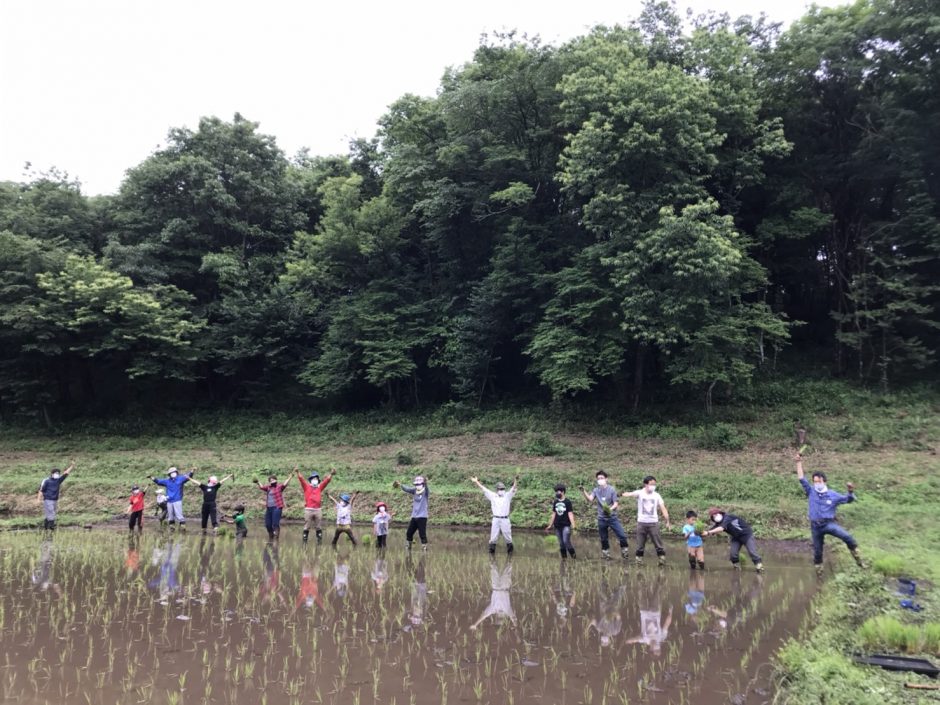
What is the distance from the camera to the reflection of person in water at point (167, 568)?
9.98 metres

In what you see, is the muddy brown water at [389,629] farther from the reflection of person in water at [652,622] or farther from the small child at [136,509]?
the small child at [136,509]

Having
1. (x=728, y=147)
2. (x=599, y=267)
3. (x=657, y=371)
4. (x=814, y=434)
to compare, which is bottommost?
(x=814, y=434)

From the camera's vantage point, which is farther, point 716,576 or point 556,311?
point 556,311

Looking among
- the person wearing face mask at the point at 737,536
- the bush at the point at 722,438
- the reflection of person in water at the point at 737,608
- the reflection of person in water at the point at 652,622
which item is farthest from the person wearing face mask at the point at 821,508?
the bush at the point at 722,438

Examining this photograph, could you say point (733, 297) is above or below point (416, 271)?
below

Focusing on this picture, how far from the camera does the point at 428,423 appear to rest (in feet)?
99.2

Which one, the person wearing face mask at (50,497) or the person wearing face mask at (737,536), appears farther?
the person wearing face mask at (50,497)

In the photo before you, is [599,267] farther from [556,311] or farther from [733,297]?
[733,297]

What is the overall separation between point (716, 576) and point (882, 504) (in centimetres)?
884

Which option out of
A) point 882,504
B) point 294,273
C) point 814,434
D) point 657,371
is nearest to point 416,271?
point 294,273

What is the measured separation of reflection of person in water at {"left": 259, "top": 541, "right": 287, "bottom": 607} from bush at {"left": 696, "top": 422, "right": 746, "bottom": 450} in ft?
52.2

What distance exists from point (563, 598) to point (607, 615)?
3.60ft

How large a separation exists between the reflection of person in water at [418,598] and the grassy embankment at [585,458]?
566 centimetres

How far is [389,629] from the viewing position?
793cm
